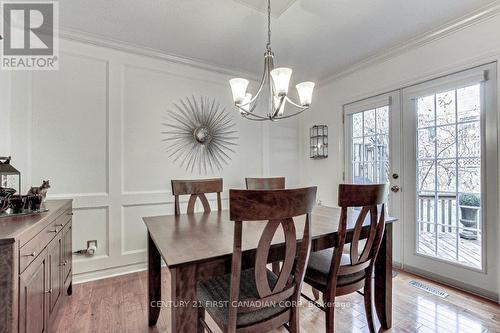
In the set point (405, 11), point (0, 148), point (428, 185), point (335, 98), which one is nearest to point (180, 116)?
point (0, 148)

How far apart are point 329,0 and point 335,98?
1.68m

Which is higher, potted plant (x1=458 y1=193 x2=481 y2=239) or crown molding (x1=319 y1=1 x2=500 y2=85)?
crown molding (x1=319 y1=1 x2=500 y2=85)

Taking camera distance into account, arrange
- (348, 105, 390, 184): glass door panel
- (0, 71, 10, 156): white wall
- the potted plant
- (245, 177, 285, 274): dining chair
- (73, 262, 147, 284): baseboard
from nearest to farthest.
A: (0, 71, 10, 156): white wall, the potted plant, (73, 262, 147, 284): baseboard, (245, 177, 285, 274): dining chair, (348, 105, 390, 184): glass door panel

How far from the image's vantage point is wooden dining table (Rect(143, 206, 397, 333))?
1.00 m

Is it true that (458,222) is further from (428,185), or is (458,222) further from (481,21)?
(481,21)

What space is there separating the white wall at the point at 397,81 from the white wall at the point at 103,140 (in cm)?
193

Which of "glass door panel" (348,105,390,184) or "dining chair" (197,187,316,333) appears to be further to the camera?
"glass door panel" (348,105,390,184)

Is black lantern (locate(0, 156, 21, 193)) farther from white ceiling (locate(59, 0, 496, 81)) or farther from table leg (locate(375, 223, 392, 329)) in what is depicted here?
table leg (locate(375, 223, 392, 329))

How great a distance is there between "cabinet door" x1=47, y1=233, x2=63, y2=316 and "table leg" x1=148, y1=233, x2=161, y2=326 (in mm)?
561

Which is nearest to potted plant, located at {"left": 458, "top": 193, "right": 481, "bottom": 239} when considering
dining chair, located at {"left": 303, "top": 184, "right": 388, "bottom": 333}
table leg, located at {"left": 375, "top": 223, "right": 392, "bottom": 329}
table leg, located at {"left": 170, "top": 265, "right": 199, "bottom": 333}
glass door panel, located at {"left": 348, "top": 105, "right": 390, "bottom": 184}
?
glass door panel, located at {"left": 348, "top": 105, "right": 390, "bottom": 184}

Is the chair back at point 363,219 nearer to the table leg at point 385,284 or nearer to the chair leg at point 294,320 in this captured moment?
the table leg at point 385,284

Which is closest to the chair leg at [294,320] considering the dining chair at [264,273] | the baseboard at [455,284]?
the dining chair at [264,273]

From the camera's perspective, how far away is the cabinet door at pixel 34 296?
3.44 ft

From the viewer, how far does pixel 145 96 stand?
2.76 metres
